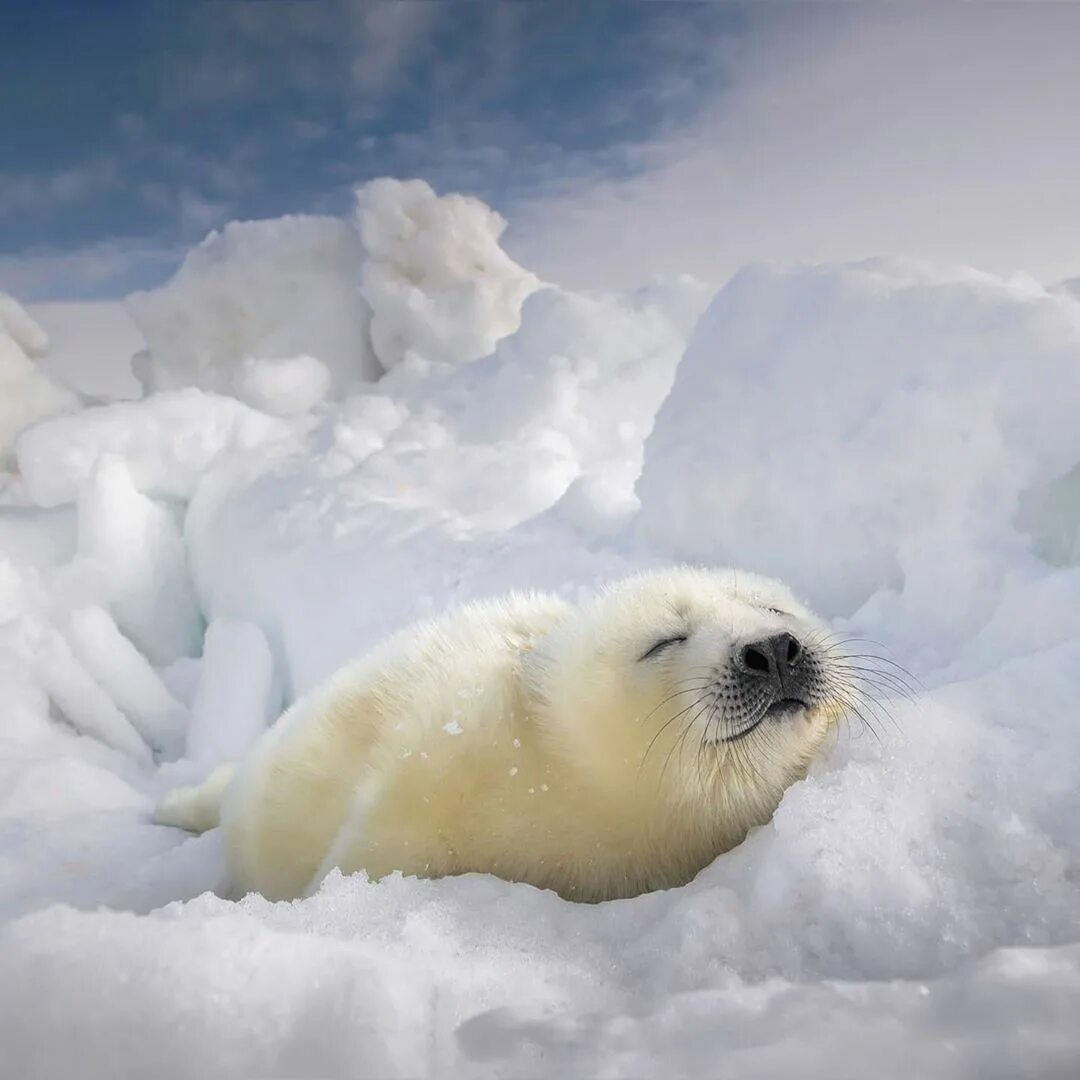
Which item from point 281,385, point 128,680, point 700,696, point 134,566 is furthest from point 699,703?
point 281,385

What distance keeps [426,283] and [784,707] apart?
22.1 ft

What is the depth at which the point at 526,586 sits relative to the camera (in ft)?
12.6

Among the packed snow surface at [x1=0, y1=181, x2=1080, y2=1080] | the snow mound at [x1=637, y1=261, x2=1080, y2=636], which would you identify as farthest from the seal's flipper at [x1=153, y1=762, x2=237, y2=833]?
the snow mound at [x1=637, y1=261, x2=1080, y2=636]

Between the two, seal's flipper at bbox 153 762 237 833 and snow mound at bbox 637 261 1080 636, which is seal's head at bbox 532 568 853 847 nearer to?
snow mound at bbox 637 261 1080 636

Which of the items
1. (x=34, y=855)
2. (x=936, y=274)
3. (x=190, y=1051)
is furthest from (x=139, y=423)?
(x=190, y=1051)

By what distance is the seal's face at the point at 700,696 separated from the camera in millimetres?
1818

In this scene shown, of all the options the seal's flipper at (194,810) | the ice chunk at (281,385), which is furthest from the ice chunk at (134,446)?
the seal's flipper at (194,810)

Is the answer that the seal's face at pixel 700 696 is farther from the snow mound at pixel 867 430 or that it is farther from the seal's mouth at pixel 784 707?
the snow mound at pixel 867 430

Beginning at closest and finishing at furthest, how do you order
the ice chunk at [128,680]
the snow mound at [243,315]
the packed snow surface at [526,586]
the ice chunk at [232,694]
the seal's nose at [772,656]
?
the packed snow surface at [526,586] → the seal's nose at [772,656] → the ice chunk at [232,694] → the ice chunk at [128,680] → the snow mound at [243,315]

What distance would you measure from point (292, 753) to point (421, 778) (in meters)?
0.50

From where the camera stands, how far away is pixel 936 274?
Answer: 11.3 ft

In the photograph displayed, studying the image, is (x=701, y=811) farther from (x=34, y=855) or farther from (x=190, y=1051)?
(x=34, y=855)

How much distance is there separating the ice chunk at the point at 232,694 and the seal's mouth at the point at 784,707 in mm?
2735

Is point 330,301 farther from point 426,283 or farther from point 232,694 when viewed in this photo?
point 232,694
